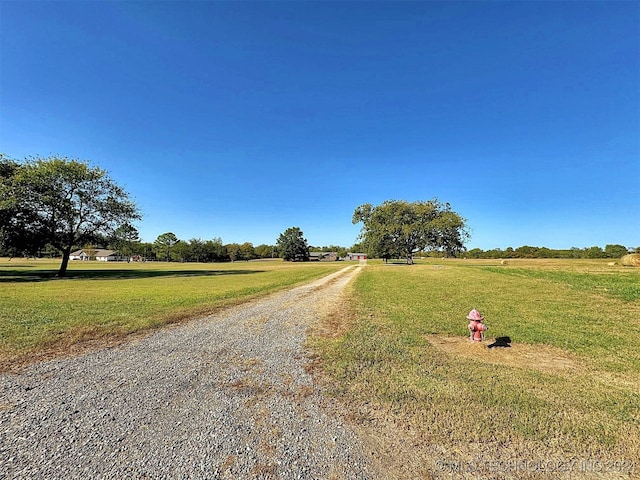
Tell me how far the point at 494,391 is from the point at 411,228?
47978 millimetres

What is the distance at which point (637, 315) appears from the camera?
9.27 metres

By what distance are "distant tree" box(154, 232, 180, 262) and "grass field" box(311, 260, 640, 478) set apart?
4819 inches

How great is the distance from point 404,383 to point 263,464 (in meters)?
2.64

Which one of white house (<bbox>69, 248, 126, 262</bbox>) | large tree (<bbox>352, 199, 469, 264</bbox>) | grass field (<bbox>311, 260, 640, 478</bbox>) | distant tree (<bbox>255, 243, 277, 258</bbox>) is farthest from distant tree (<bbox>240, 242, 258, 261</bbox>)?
grass field (<bbox>311, 260, 640, 478</bbox>)

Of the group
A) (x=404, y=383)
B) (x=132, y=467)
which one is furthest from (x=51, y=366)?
(x=404, y=383)

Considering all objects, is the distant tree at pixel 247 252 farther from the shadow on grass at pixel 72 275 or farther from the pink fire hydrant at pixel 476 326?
the pink fire hydrant at pixel 476 326

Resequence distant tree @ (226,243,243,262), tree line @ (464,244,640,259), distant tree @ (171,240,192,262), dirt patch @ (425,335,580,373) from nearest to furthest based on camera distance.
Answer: dirt patch @ (425,335,580,373) → tree line @ (464,244,640,259) → distant tree @ (171,240,192,262) → distant tree @ (226,243,243,262)

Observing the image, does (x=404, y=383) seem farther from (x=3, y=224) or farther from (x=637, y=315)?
(x=3, y=224)

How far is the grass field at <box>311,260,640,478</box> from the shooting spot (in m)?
3.03

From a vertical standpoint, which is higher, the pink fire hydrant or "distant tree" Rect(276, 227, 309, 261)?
"distant tree" Rect(276, 227, 309, 261)

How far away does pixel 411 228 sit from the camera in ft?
165

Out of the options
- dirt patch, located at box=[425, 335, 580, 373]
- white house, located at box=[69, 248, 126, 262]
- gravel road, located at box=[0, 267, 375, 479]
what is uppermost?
white house, located at box=[69, 248, 126, 262]

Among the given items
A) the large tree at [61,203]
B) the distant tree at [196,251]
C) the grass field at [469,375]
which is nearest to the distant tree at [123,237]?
the large tree at [61,203]

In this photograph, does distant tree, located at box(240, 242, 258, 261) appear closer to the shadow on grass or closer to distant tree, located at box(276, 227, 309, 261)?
distant tree, located at box(276, 227, 309, 261)
